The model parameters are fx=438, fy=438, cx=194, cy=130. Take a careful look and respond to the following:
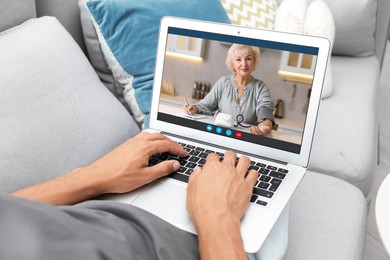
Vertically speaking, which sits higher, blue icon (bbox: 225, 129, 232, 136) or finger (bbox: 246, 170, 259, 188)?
blue icon (bbox: 225, 129, 232, 136)

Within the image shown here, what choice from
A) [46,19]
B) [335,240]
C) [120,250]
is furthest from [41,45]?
[335,240]

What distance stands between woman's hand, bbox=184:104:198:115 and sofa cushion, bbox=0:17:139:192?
0.17 metres

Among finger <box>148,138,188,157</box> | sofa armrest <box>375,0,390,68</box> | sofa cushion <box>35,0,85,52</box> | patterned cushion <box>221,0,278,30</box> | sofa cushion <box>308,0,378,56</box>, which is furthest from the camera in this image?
sofa armrest <box>375,0,390,68</box>

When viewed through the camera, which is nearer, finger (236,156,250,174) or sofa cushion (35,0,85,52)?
finger (236,156,250,174)

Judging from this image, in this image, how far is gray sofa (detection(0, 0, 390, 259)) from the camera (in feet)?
2.79

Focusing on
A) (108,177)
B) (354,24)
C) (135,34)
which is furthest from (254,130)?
(354,24)

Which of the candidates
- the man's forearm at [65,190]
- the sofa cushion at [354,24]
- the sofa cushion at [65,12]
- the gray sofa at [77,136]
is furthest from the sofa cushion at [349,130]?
the sofa cushion at [65,12]

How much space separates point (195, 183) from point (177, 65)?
35 centimetres

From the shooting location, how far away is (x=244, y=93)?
0.96 m

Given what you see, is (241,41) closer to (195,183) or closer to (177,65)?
(177,65)

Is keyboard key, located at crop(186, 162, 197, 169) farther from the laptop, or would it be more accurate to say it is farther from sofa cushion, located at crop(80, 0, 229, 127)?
sofa cushion, located at crop(80, 0, 229, 127)

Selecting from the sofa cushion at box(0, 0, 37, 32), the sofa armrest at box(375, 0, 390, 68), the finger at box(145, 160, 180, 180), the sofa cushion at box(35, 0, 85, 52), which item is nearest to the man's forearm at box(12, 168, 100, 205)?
the finger at box(145, 160, 180, 180)

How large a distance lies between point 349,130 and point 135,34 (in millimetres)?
717

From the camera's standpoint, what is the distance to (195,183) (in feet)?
2.54
